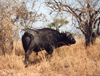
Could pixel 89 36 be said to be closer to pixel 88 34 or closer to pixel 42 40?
pixel 88 34

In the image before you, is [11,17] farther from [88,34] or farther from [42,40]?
[88,34]

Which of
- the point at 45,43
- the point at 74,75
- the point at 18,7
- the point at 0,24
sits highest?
the point at 18,7

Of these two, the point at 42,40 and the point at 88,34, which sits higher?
the point at 88,34

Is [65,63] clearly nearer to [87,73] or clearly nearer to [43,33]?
[87,73]

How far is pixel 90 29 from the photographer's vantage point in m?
7.83

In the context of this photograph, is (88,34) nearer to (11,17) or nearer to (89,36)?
(89,36)

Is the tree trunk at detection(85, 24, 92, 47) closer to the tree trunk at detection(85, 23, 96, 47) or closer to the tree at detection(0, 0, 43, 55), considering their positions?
the tree trunk at detection(85, 23, 96, 47)

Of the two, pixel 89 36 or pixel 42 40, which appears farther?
pixel 89 36

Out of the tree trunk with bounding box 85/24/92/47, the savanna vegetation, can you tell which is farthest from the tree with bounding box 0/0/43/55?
A: the tree trunk with bounding box 85/24/92/47

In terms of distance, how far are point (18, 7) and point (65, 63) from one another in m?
3.95

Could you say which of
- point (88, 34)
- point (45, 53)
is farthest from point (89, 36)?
point (45, 53)

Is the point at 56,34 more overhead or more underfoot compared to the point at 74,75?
more overhead

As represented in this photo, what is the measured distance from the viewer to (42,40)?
5.79m

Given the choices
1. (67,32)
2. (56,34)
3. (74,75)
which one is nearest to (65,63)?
(74,75)
